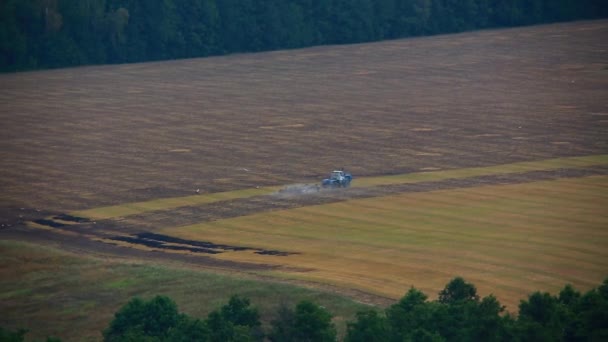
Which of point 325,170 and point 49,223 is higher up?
point 325,170

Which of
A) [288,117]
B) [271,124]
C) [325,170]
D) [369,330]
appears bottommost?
[325,170]

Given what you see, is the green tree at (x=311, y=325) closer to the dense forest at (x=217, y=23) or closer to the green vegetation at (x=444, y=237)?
the green vegetation at (x=444, y=237)

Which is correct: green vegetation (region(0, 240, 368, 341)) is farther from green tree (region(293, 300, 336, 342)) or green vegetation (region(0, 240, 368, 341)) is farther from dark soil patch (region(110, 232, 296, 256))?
green tree (region(293, 300, 336, 342))

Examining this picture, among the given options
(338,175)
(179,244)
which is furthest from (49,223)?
(338,175)

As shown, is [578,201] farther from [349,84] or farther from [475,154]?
[349,84]

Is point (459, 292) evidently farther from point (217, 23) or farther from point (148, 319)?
point (217, 23)
